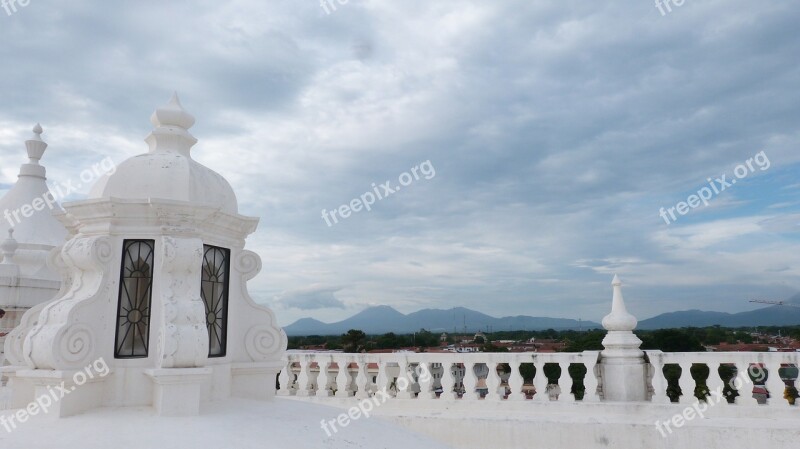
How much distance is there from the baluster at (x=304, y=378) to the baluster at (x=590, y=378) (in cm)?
422

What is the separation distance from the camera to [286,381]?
9.20 metres

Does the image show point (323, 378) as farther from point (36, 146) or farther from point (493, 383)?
point (36, 146)

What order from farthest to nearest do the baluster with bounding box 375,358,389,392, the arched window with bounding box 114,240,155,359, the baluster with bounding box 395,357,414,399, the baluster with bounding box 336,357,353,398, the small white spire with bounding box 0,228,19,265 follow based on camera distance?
the small white spire with bounding box 0,228,19,265
the baluster with bounding box 336,357,353,398
the baluster with bounding box 375,358,389,392
the baluster with bounding box 395,357,414,399
the arched window with bounding box 114,240,155,359

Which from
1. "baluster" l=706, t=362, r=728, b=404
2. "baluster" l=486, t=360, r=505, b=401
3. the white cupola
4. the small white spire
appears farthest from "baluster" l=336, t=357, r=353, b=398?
the small white spire

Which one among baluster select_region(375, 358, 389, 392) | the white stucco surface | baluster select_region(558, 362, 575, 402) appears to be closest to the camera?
the white stucco surface

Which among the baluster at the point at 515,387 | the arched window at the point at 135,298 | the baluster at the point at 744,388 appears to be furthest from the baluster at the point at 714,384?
the arched window at the point at 135,298

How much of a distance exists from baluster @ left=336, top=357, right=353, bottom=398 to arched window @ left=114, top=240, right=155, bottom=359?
14.5 feet

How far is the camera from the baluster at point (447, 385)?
26.9 feet

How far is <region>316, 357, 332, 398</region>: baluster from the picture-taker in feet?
29.0

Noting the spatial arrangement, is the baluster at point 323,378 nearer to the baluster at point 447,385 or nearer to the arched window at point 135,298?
the baluster at point 447,385

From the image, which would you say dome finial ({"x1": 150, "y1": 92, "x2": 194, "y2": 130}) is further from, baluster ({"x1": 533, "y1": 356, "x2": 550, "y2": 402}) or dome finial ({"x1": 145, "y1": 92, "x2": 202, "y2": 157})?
baluster ({"x1": 533, "y1": 356, "x2": 550, "y2": 402})

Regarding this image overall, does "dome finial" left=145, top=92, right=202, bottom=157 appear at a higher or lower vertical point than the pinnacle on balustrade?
higher

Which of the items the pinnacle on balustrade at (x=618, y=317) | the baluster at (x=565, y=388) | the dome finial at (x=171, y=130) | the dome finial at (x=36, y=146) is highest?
the dome finial at (x=36, y=146)

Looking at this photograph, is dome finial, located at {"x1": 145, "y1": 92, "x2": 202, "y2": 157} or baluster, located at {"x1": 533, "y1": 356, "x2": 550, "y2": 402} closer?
dome finial, located at {"x1": 145, "y1": 92, "x2": 202, "y2": 157}
